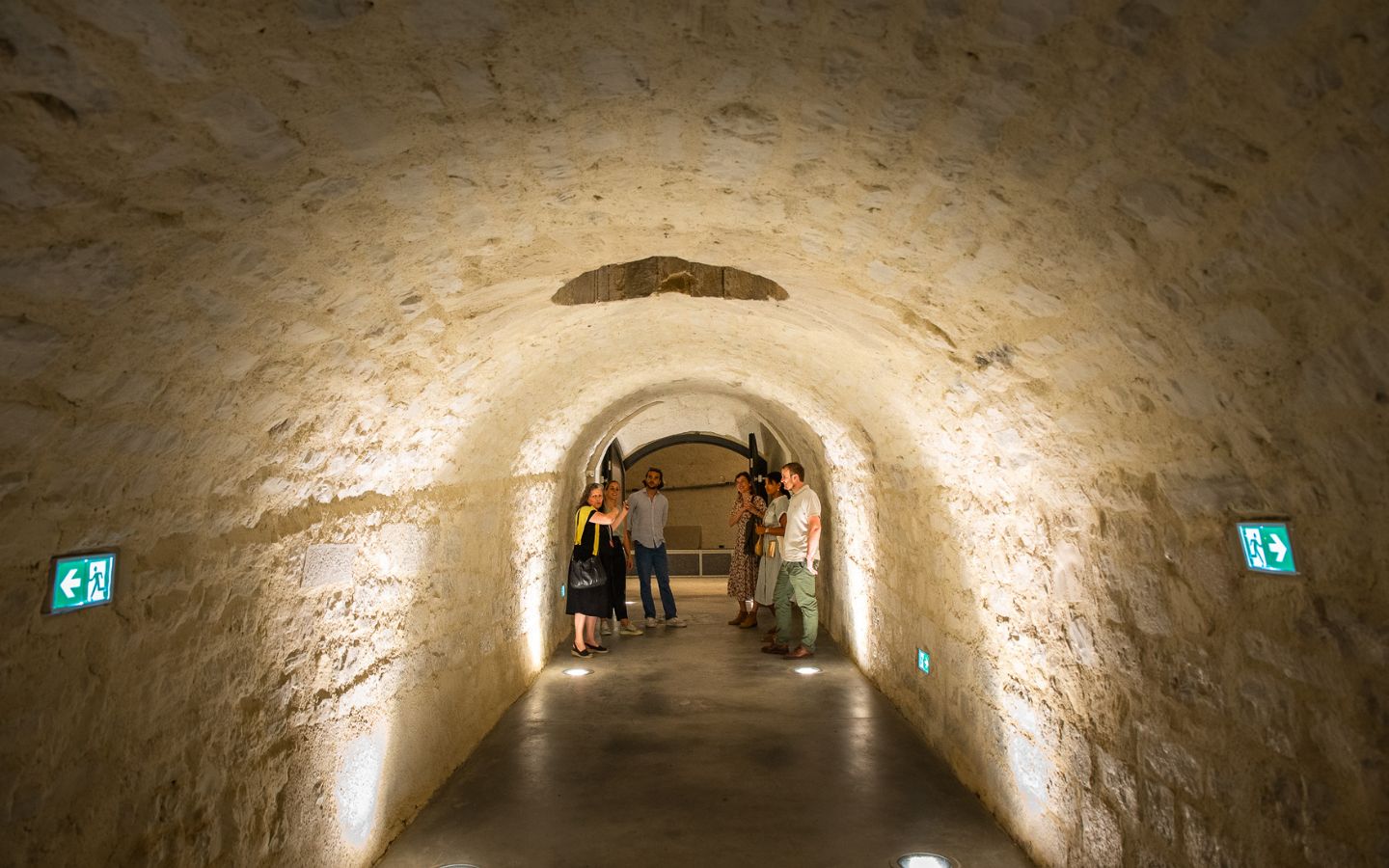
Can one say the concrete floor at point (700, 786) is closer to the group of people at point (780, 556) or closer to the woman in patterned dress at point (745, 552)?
the group of people at point (780, 556)

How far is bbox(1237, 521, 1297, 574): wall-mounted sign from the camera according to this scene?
1.82m

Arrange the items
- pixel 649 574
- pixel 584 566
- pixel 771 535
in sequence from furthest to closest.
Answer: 1. pixel 649 574
2. pixel 771 535
3. pixel 584 566

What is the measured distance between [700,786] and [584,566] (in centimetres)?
282

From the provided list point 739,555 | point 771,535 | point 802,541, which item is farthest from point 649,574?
point 802,541

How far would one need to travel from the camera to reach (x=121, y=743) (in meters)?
1.95

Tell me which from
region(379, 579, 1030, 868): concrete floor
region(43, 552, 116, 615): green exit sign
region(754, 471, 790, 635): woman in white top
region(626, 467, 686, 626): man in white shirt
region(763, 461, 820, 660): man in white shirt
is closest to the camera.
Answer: region(43, 552, 116, 615): green exit sign

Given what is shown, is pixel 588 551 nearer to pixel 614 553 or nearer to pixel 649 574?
pixel 614 553

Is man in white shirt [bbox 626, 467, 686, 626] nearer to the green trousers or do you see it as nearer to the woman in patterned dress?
the woman in patterned dress

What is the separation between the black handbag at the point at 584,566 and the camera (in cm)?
663

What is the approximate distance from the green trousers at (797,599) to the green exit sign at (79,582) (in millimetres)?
5215

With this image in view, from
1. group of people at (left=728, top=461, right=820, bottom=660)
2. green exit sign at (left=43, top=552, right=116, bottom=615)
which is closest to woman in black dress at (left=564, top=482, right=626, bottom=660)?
group of people at (left=728, top=461, right=820, bottom=660)

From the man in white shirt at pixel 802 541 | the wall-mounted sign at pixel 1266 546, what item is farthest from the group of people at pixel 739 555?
the wall-mounted sign at pixel 1266 546

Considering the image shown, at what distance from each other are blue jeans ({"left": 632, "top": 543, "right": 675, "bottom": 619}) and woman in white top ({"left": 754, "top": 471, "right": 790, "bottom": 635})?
1008 mm

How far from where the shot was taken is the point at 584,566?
6633mm
